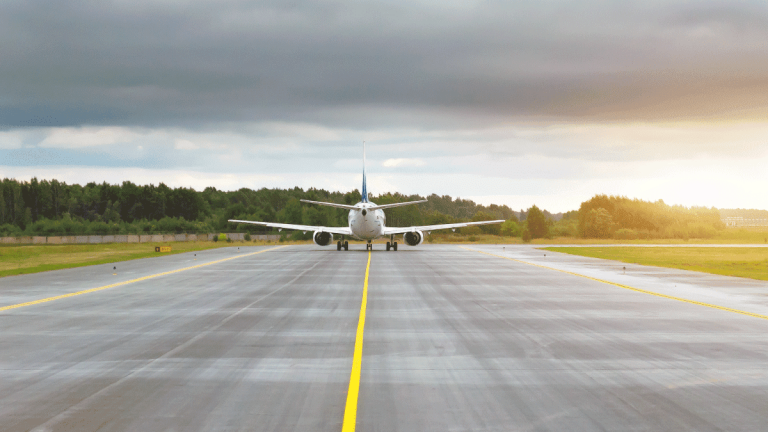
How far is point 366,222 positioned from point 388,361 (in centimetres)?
4193

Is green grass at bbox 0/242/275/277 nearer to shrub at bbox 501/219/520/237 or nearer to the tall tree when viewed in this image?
the tall tree

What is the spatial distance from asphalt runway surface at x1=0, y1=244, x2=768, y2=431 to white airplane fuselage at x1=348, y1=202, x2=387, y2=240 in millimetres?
30403

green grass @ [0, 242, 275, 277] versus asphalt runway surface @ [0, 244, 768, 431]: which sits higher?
asphalt runway surface @ [0, 244, 768, 431]

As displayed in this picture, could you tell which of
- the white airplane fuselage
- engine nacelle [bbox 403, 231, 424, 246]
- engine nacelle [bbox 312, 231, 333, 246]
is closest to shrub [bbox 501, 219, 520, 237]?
engine nacelle [bbox 403, 231, 424, 246]

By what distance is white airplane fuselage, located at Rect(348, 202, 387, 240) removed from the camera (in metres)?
51.6

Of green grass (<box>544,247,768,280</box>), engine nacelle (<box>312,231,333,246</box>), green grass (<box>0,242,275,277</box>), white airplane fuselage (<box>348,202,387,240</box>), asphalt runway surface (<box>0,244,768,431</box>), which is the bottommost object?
green grass (<box>0,242,275,277</box>)

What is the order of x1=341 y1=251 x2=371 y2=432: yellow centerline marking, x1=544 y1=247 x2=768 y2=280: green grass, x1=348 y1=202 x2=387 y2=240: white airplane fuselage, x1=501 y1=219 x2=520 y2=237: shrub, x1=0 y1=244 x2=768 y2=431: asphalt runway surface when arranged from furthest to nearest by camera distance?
x1=501 y1=219 x2=520 y2=237: shrub
x1=348 y1=202 x2=387 y2=240: white airplane fuselage
x1=544 y1=247 x2=768 y2=280: green grass
x1=0 y1=244 x2=768 y2=431: asphalt runway surface
x1=341 y1=251 x2=371 y2=432: yellow centerline marking

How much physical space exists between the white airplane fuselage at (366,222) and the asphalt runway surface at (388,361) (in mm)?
30403

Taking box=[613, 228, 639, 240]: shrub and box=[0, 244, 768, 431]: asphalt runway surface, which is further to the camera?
box=[613, 228, 639, 240]: shrub

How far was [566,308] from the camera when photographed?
17359mm

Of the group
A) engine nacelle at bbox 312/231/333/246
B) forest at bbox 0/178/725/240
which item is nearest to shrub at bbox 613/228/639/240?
forest at bbox 0/178/725/240

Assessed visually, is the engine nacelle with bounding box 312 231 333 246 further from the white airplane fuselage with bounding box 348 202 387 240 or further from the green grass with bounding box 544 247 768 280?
the green grass with bounding box 544 247 768 280

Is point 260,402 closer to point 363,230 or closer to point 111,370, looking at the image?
point 111,370

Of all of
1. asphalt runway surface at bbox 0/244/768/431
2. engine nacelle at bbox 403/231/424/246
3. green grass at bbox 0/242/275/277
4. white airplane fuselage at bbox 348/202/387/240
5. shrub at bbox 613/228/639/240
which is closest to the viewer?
asphalt runway surface at bbox 0/244/768/431
